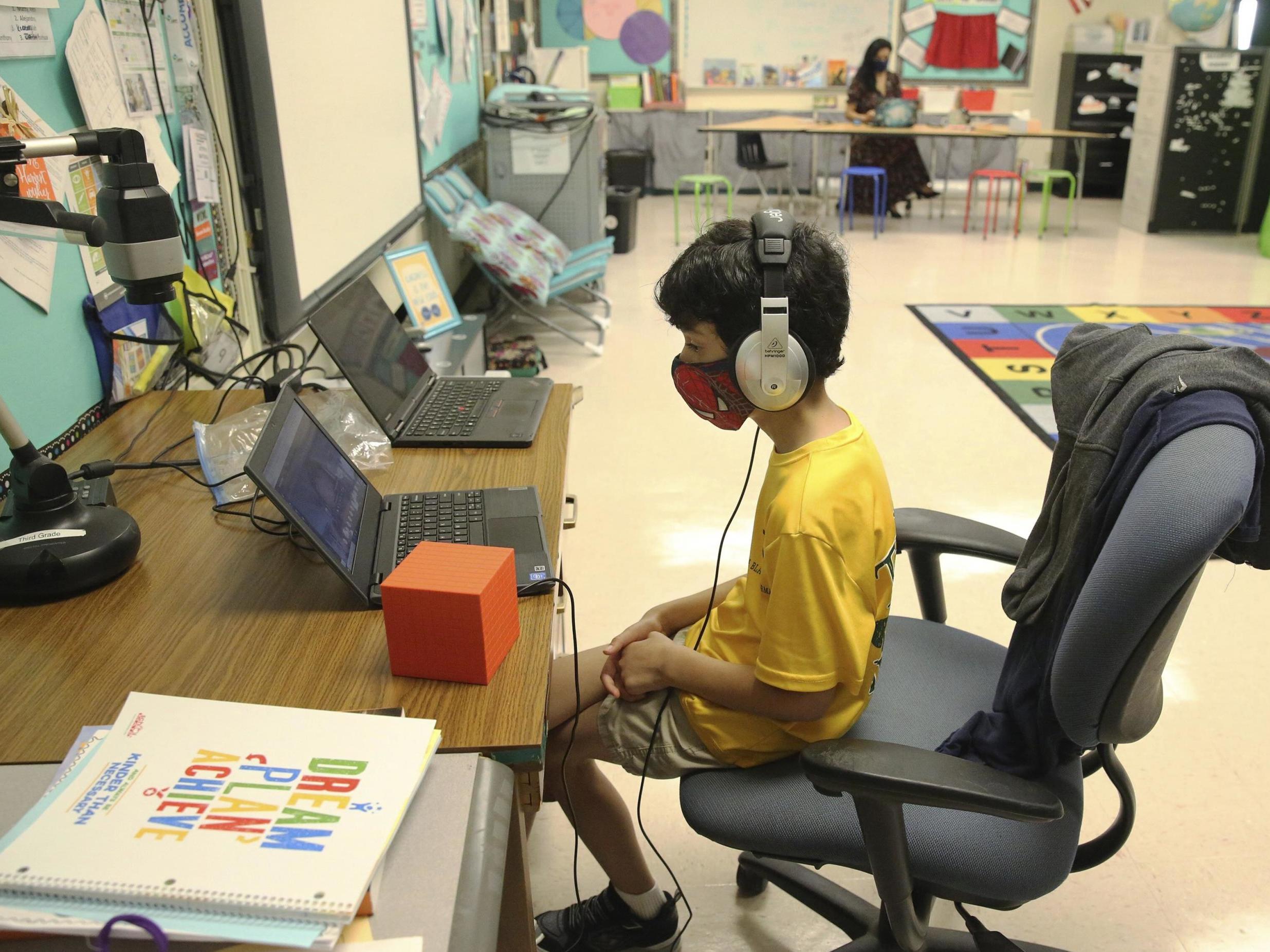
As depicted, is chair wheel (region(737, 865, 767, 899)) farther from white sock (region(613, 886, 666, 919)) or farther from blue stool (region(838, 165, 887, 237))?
blue stool (region(838, 165, 887, 237))

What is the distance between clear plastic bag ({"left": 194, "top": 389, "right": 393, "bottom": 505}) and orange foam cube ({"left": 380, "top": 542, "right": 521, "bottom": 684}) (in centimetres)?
52

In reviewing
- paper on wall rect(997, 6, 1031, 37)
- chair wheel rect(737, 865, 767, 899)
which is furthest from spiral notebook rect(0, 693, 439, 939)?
paper on wall rect(997, 6, 1031, 37)

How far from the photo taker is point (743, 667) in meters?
1.13

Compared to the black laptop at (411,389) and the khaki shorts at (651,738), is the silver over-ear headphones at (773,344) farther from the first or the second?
the black laptop at (411,389)

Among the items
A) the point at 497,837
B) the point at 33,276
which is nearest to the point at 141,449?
the point at 33,276

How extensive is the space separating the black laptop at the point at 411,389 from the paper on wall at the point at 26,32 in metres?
0.51

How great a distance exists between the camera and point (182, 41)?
1844 mm

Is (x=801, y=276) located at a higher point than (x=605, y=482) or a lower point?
higher

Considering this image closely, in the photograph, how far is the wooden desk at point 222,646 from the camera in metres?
0.94

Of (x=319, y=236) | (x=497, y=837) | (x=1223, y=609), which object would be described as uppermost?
(x=319, y=236)

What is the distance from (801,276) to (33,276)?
1076 millimetres

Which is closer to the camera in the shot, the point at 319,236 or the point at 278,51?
the point at 278,51

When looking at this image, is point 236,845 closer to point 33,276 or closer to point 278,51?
point 33,276

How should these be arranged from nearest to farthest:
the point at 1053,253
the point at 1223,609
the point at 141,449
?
the point at 141,449 < the point at 1223,609 < the point at 1053,253
